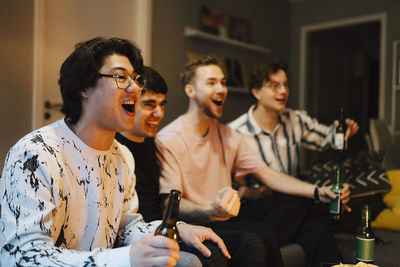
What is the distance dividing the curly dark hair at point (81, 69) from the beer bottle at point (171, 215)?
45 cm

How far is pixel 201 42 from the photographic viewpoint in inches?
159

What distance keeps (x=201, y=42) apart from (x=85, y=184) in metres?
3.08

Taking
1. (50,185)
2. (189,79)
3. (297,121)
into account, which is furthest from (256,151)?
(50,185)

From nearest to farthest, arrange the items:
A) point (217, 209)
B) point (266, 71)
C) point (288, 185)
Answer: point (217, 209) → point (288, 185) → point (266, 71)

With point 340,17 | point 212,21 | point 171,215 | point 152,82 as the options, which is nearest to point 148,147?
point 152,82

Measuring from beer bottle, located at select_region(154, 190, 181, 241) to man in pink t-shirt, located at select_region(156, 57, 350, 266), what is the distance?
2.24 ft

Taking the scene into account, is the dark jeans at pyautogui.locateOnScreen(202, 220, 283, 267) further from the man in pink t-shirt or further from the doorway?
the doorway

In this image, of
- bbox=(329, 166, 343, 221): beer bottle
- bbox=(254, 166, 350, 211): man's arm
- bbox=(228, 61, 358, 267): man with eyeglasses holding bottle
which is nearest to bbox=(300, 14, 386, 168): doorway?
bbox=(228, 61, 358, 267): man with eyeglasses holding bottle

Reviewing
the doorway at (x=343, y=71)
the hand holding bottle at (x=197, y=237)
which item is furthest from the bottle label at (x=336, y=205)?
the doorway at (x=343, y=71)

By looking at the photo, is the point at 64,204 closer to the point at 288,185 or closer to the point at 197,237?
the point at 197,237

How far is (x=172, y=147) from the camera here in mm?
1961

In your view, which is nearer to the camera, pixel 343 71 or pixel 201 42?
pixel 201 42

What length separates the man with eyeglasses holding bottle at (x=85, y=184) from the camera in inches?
37.4

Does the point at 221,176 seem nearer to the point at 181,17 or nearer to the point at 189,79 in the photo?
the point at 189,79
